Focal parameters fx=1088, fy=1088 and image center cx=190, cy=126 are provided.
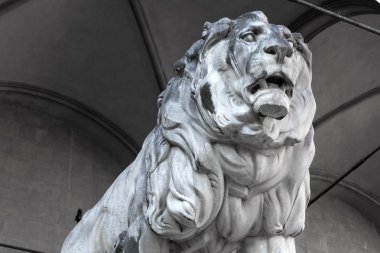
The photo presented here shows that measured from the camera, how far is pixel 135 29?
946cm

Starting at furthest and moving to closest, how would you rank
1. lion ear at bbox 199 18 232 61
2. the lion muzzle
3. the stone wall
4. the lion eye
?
1. the stone wall
2. lion ear at bbox 199 18 232 61
3. the lion eye
4. the lion muzzle

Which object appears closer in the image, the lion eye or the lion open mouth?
the lion open mouth

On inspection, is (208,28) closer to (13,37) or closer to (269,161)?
(269,161)

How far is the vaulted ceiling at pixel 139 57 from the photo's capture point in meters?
9.29

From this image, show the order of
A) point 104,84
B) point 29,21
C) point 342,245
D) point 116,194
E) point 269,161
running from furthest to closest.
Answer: point 342,245, point 104,84, point 29,21, point 116,194, point 269,161

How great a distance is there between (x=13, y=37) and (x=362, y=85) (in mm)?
3180

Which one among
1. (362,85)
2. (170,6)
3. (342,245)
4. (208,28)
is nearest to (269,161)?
(208,28)

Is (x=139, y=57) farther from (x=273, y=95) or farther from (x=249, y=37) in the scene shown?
(x=273, y=95)

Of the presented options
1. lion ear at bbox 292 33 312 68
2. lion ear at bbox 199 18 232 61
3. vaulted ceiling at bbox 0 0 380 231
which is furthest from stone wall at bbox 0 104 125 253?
lion ear at bbox 292 33 312 68

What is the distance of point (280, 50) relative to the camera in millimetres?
4090

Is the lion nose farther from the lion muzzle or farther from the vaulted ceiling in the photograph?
the vaulted ceiling

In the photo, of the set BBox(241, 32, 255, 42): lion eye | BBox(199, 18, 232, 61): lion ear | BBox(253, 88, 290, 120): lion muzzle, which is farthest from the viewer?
BBox(199, 18, 232, 61): lion ear

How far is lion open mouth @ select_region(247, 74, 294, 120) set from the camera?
3.97 metres

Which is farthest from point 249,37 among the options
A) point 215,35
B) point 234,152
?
point 234,152
